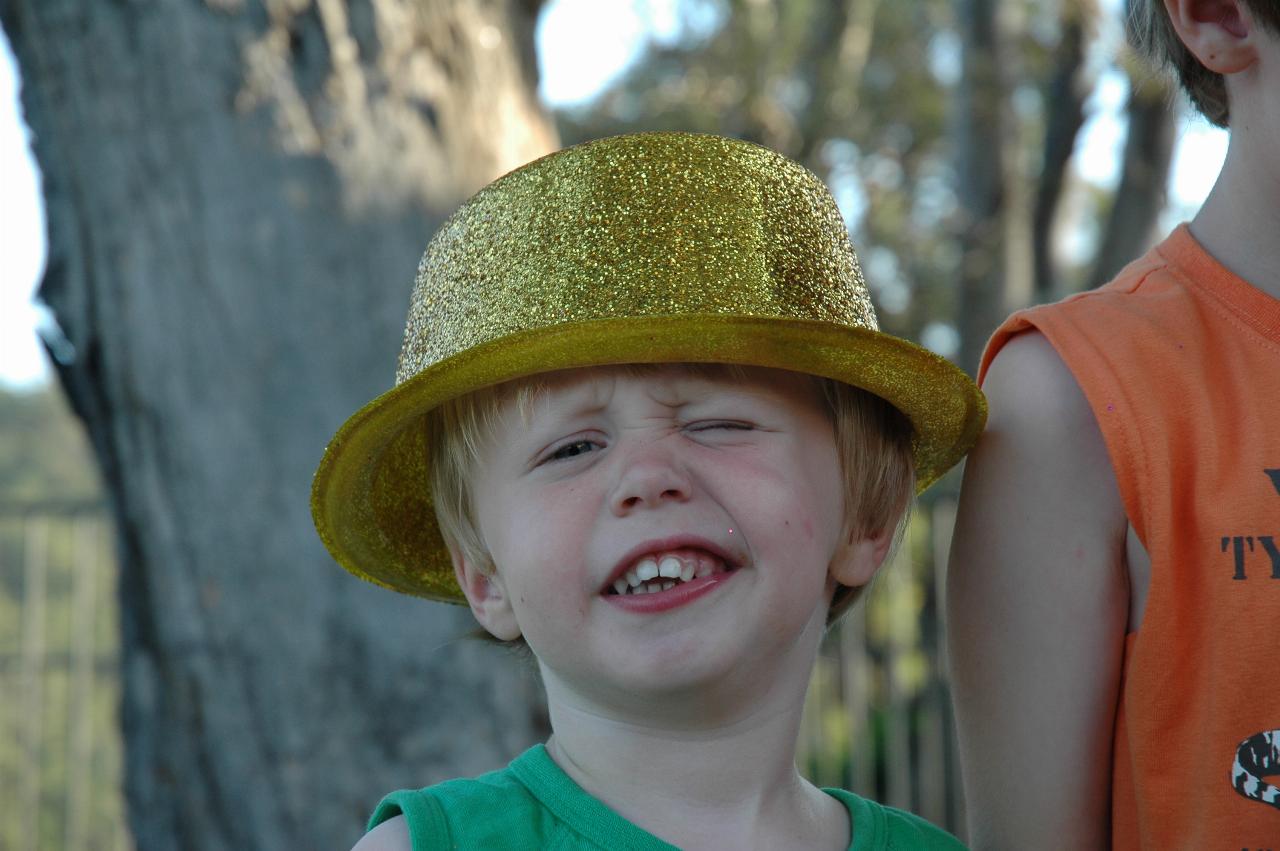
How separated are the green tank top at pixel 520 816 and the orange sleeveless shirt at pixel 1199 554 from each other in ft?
1.20

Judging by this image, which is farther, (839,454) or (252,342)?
(252,342)

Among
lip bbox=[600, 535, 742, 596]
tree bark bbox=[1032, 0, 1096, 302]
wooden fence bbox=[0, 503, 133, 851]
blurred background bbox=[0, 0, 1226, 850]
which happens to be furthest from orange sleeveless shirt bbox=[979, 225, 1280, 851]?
wooden fence bbox=[0, 503, 133, 851]

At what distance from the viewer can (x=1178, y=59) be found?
1881 mm

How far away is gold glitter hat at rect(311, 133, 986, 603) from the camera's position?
61.1 inches

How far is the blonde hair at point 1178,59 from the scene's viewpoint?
185cm

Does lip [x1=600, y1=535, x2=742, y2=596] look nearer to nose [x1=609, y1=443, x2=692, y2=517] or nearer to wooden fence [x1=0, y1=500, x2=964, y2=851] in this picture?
nose [x1=609, y1=443, x2=692, y2=517]

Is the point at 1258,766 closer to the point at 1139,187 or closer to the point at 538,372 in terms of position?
the point at 538,372

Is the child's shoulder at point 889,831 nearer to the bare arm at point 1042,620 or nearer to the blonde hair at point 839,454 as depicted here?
the bare arm at point 1042,620

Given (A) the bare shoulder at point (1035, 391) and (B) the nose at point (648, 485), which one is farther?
(A) the bare shoulder at point (1035, 391)

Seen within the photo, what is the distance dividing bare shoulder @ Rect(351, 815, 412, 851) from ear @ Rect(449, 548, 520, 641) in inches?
11.2

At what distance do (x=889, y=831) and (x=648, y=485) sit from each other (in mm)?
570

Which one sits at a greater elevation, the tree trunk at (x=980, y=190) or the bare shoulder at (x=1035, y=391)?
the tree trunk at (x=980, y=190)

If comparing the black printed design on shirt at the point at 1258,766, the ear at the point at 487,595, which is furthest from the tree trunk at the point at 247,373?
the black printed design on shirt at the point at 1258,766

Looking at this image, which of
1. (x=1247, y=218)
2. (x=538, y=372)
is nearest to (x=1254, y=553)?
(x=1247, y=218)
